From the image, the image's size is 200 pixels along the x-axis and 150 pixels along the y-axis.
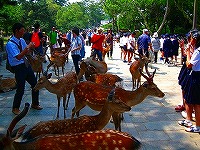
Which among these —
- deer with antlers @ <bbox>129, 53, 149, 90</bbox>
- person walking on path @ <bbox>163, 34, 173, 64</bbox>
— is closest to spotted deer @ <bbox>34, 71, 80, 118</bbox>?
deer with antlers @ <bbox>129, 53, 149, 90</bbox>

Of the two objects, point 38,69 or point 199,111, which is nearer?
point 199,111

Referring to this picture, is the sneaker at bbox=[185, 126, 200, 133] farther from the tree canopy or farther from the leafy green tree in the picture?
the leafy green tree

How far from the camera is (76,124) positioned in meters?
4.16

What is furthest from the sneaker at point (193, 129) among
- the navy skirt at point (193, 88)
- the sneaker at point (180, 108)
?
the sneaker at point (180, 108)

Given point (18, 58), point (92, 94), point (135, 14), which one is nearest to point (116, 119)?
point (92, 94)

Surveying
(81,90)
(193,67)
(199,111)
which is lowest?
Result: (199,111)

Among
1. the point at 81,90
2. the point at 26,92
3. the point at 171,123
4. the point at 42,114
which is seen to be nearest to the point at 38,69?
the point at 26,92

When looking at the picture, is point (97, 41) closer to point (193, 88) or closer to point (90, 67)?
point (90, 67)

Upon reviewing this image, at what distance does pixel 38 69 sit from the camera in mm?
10164

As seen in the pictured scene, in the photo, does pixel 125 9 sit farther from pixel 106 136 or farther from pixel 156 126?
pixel 106 136

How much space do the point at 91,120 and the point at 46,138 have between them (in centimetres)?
101

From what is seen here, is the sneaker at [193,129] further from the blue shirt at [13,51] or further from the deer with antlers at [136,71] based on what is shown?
the blue shirt at [13,51]

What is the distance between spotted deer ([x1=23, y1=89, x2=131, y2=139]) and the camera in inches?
158

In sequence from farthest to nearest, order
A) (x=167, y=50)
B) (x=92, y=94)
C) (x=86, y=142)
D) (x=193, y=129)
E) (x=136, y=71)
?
(x=167, y=50)
(x=136, y=71)
(x=193, y=129)
(x=92, y=94)
(x=86, y=142)
